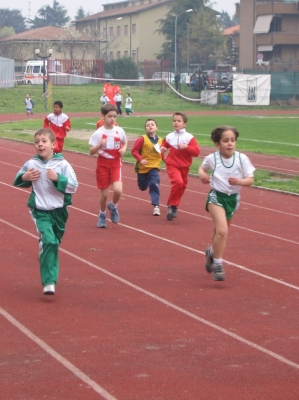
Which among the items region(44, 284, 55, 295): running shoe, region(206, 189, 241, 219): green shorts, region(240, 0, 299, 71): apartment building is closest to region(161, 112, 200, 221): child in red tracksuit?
region(206, 189, 241, 219): green shorts

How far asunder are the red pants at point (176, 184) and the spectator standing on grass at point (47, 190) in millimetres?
5110

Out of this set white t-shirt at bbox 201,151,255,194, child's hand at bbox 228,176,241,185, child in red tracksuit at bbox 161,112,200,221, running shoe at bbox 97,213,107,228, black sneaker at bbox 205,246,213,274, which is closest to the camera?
child's hand at bbox 228,176,241,185

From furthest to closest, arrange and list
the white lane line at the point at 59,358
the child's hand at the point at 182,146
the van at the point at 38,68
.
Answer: the van at the point at 38,68 < the child's hand at the point at 182,146 < the white lane line at the point at 59,358

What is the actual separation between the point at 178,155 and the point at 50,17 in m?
175

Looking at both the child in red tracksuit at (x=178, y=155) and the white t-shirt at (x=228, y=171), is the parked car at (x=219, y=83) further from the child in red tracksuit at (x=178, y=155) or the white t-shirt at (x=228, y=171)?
the white t-shirt at (x=228, y=171)

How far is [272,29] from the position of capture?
265 ft

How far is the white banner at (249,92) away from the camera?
56344mm

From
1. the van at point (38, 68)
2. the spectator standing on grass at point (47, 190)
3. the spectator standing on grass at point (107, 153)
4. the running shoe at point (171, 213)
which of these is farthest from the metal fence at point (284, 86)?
the spectator standing on grass at point (47, 190)

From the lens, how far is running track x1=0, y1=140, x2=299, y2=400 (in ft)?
18.8

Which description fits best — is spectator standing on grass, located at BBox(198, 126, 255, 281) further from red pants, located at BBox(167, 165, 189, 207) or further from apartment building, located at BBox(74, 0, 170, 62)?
apartment building, located at BBox(74, 0, 170, 62)

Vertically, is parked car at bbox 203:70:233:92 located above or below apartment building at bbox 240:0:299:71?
below

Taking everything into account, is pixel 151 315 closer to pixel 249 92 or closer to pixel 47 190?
pixel 47 190

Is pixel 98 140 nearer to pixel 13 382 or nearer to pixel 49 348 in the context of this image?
pixel 49 348

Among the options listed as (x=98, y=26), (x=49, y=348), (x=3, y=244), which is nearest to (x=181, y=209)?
(x=3, y=244)
